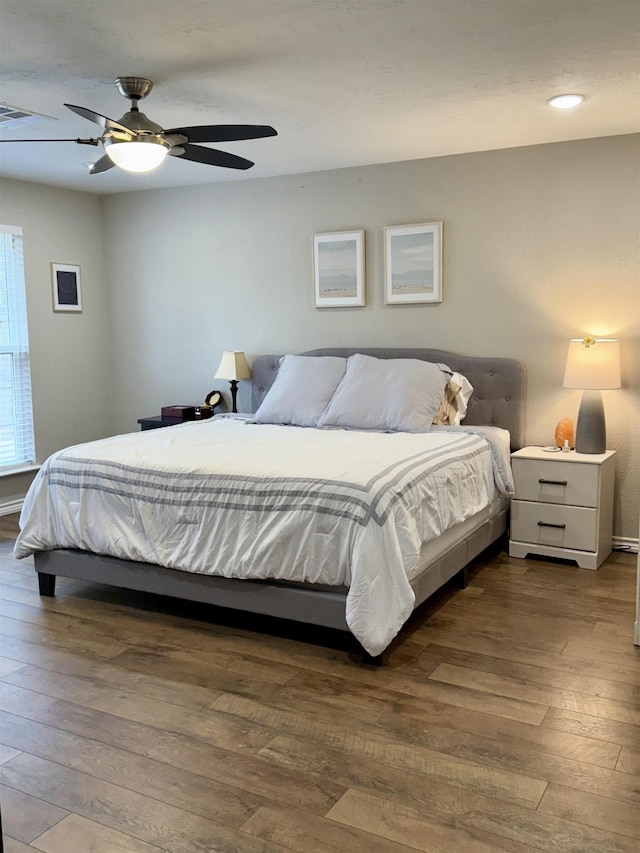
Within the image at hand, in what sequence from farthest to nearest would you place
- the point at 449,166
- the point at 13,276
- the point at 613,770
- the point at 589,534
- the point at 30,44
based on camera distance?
the point at 13,276
the point at 449,166
the point at 589,534
the point at 30,44
the point at 613,770

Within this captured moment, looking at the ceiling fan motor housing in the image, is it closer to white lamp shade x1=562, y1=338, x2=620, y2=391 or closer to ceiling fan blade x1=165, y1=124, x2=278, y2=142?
ceiling fan blade x1=165, y1=124, x2=278, y2=142

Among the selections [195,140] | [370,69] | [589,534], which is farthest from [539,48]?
[589,534]

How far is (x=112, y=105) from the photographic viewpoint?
3643 mm

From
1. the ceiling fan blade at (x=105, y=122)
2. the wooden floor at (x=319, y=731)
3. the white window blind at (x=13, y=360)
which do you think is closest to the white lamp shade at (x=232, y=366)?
the white window blind at (x=13, y=360)

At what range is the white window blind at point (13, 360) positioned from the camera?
17.6 feet

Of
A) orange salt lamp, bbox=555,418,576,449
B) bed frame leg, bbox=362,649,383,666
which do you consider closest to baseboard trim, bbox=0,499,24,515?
bed frame leg, bbox=362,649,383,666

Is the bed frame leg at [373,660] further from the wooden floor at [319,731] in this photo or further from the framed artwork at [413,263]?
the framed artwork at [413,263]

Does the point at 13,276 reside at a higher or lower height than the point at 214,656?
higher

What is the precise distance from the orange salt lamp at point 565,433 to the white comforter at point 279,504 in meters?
0.54

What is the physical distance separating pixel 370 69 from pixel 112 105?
1.34 metres

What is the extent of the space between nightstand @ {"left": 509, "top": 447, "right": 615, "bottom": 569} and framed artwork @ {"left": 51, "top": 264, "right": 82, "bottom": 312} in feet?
11.9

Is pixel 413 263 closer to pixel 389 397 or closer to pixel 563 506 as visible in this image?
pixel 389 397

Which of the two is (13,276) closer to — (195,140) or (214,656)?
(195,140)

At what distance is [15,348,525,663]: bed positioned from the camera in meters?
2.88
